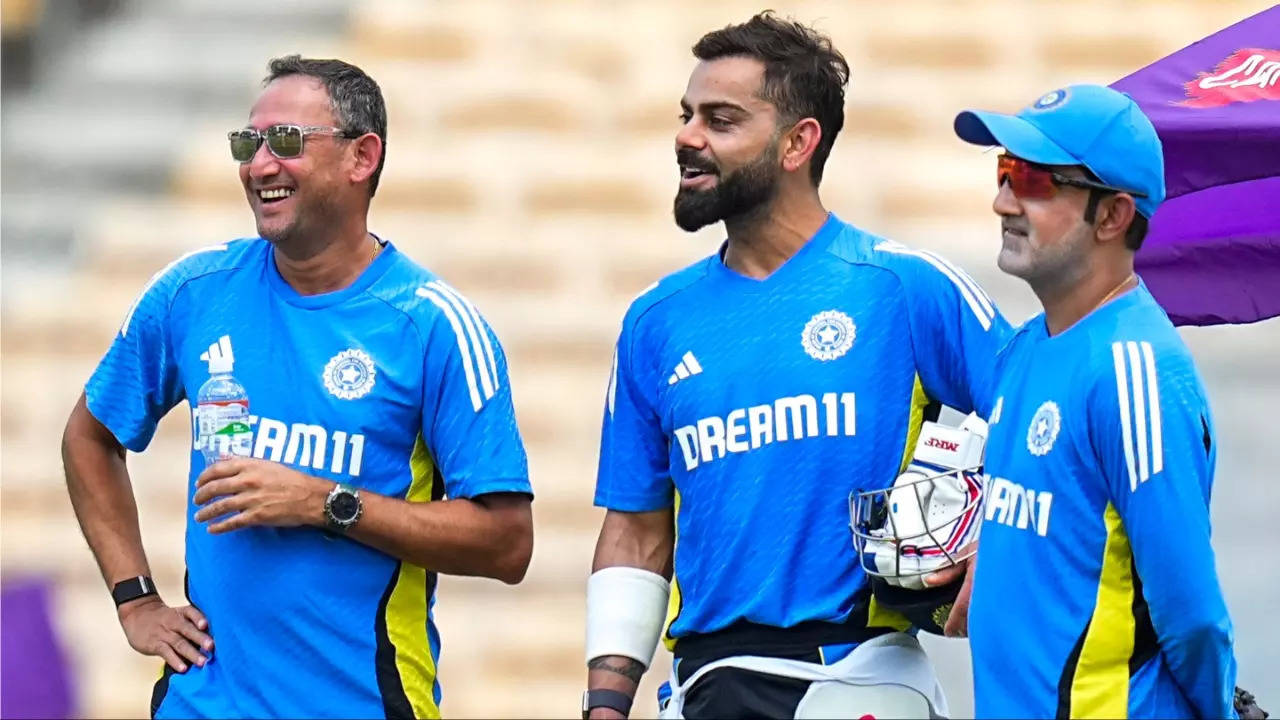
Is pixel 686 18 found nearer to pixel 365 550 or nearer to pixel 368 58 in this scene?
pixel 368 58

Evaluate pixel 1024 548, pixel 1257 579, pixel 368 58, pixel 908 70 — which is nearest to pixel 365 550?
pixel 1024 548

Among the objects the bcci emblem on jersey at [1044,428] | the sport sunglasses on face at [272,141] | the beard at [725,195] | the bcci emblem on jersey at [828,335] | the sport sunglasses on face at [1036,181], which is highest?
the sport sunglasses on face at [272,141]

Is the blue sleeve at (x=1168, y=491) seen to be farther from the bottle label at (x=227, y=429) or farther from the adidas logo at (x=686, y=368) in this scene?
the bottle label at (x=227, y=429)

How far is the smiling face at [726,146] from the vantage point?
3975mm

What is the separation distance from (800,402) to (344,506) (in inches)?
34.2

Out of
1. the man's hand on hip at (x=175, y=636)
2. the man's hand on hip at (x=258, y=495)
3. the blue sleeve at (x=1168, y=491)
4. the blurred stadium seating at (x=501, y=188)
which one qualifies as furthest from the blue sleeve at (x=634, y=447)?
the blurred stadium seating at (x=501, y=188)

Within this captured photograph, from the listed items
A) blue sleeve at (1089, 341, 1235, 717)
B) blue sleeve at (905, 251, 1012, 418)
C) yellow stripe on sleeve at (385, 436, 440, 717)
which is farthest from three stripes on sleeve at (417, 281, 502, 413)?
blue sleeve at (1089, 341, 1235, 717)

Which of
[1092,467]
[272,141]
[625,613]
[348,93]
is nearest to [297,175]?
[272,141]

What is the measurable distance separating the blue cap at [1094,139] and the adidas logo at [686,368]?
0.78 meters

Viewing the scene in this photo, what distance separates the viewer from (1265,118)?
3.90 meters

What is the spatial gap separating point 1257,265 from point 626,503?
1455mm

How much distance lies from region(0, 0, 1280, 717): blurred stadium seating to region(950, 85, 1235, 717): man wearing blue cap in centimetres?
260

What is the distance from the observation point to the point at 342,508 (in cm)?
381

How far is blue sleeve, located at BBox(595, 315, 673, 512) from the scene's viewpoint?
4039 mm
